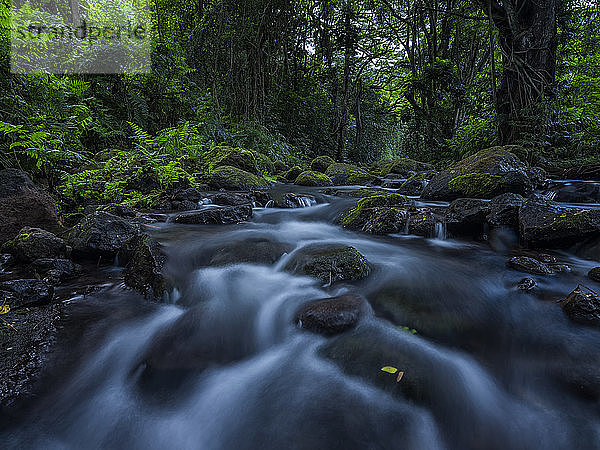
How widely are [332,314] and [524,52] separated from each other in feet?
31.3

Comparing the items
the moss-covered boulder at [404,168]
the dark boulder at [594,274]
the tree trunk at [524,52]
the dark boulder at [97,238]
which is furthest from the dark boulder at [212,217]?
the moss-covered boulder at [404,168]

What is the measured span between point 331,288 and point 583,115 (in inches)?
342

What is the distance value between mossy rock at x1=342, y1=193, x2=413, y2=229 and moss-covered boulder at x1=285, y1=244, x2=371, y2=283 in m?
1.92

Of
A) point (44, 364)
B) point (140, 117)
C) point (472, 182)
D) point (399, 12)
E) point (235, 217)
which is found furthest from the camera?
point (399, 12)

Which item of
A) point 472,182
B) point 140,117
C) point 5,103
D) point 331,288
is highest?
point 140,117

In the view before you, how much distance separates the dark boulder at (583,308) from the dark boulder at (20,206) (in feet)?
18.3

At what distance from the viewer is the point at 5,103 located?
12.8ft

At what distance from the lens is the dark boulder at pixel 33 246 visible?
305 cm

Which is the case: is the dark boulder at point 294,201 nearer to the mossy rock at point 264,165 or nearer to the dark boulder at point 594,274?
the mossy rock at point 264,165

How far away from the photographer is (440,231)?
4.67m

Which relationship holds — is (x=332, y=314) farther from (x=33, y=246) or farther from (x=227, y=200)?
(x=227, y=200)

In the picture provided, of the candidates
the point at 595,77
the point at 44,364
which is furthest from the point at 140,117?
the point at 595,77

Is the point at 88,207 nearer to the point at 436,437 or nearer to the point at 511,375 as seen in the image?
the point at 436,437

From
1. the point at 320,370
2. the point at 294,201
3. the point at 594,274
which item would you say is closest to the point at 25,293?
the point at 320,370
